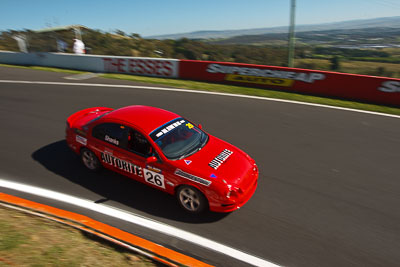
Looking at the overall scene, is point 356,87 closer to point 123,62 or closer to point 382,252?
point 382,252

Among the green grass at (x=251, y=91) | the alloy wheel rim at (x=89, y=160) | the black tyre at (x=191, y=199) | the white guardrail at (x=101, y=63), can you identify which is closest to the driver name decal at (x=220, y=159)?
the black tyre at (x=191, y=199)

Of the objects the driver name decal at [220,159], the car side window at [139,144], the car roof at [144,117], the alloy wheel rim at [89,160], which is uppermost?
the car roof at [144,117]

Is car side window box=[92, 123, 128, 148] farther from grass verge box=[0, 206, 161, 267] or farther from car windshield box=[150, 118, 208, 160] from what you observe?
grass verge box=[0, 206, 161, 267]

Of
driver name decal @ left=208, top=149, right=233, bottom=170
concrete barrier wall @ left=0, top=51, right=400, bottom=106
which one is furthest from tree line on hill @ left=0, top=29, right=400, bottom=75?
driver name decal @ left=208, top=149, right=233, bottom=170

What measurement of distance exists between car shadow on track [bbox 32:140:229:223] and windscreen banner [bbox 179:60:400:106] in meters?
9.17

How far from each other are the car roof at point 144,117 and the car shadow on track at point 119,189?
131 cm

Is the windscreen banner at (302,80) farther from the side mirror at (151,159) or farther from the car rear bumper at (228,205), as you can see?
the side mirror at (151,159)

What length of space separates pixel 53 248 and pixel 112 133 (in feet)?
8.07

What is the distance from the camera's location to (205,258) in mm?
4297

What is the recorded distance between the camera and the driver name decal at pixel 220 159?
17.2 ft

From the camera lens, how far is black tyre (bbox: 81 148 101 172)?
20.4 feet

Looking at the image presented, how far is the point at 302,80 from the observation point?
42.1 ft

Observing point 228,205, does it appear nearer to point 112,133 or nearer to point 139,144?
point 139,144

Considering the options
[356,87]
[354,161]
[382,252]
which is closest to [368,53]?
[356,87]
